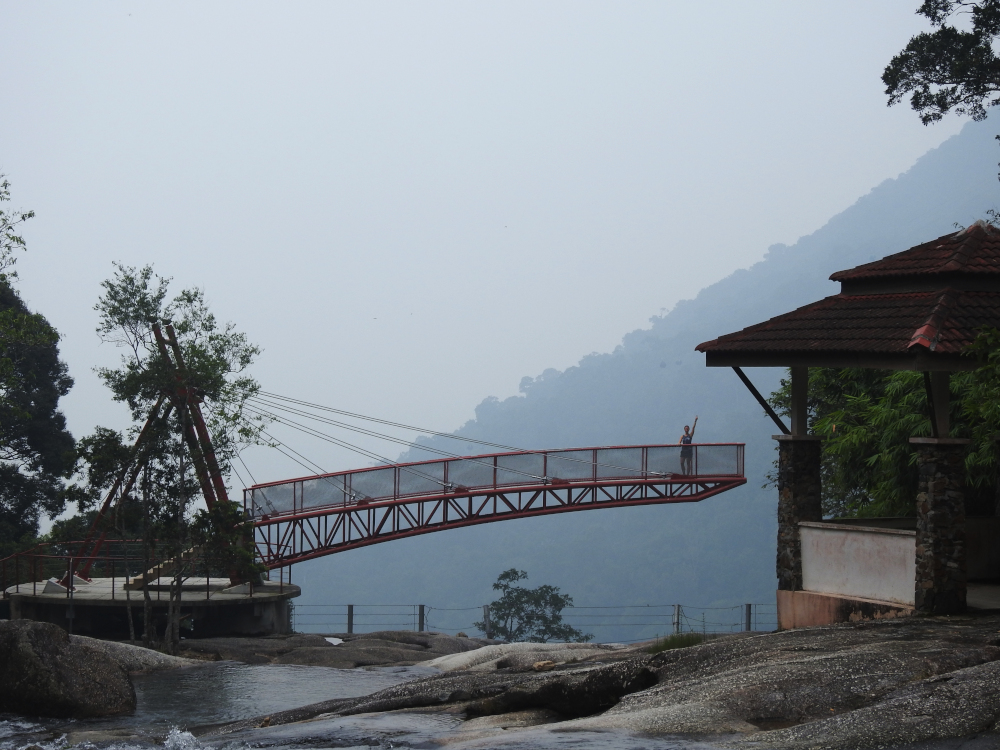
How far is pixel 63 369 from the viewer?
4422 centimetres

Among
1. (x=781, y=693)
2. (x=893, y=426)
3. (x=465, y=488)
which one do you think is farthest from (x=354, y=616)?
(x=781, y=693)

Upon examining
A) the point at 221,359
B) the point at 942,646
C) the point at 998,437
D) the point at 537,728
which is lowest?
the point at 537,728

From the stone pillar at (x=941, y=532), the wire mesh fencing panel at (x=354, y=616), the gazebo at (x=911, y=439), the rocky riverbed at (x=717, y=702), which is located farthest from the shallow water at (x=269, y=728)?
the gazebo at (x=911, y=439)

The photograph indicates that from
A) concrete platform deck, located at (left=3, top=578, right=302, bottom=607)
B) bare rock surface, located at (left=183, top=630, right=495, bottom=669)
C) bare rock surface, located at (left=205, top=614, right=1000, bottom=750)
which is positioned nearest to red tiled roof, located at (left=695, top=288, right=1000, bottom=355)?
bare rock surface, located at (left=205, top=614, right=1000, bottom=750)

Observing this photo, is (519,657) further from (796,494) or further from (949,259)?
(949,259)

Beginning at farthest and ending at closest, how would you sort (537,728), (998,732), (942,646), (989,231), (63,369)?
1. (63,369)
2. (989,231)
3. (942,646)
4. (537,728)
5. (998,732)

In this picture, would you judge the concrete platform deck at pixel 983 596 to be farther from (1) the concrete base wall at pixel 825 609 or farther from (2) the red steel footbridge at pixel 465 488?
(2) the red steel footbridge at pixel 465 488

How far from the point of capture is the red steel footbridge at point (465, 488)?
94.0ft

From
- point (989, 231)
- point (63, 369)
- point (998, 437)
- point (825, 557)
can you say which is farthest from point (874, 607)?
point (63, 369)

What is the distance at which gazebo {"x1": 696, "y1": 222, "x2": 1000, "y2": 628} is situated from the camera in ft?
39.8

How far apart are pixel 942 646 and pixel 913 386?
597 inches

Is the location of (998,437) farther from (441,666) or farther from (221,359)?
(221,359)

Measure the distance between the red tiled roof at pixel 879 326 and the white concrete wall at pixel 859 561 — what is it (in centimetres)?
237

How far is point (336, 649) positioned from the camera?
2205cm
